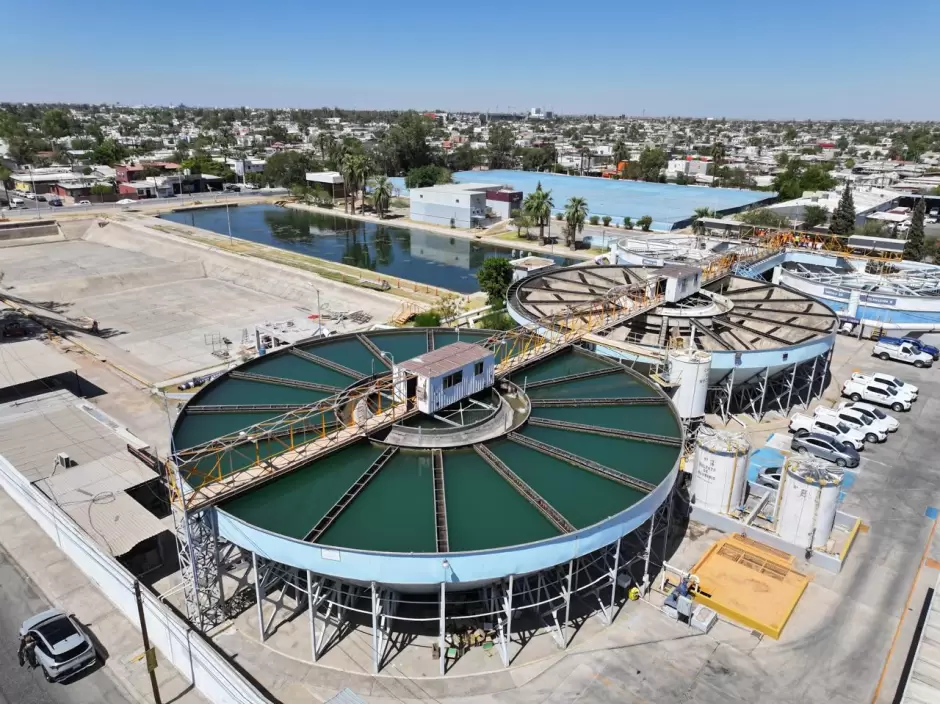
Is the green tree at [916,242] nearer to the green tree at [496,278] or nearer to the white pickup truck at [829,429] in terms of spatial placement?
the green tree at [496,278]

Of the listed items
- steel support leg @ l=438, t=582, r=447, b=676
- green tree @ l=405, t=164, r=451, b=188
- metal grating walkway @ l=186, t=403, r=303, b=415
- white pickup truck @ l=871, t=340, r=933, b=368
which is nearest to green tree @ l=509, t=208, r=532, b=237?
green tree @ l=405, t=164, r=451, b=188

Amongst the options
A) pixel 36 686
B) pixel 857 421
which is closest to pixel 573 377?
pixel 857 421

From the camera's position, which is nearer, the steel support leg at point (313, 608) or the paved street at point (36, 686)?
the paved street at point (36, 686)

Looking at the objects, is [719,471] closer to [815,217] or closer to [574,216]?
[574,216]

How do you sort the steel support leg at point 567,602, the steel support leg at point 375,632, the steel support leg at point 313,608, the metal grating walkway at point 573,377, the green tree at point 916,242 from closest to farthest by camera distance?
the steel support leg at point 375,632 < the steel support leg at point 313,608 < the steel support leg at point 567,602 < the metal grating walkway at point 573,377 < the green tree at point 916,242

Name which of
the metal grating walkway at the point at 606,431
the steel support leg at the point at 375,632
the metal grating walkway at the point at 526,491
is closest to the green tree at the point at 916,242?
the metal grating walkway at the point at 606,431

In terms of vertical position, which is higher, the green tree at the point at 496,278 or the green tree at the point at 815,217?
the green tree at the point at 815,217

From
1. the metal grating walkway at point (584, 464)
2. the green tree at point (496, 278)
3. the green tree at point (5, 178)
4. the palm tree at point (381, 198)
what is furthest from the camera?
the green tree at point (5, 178)
